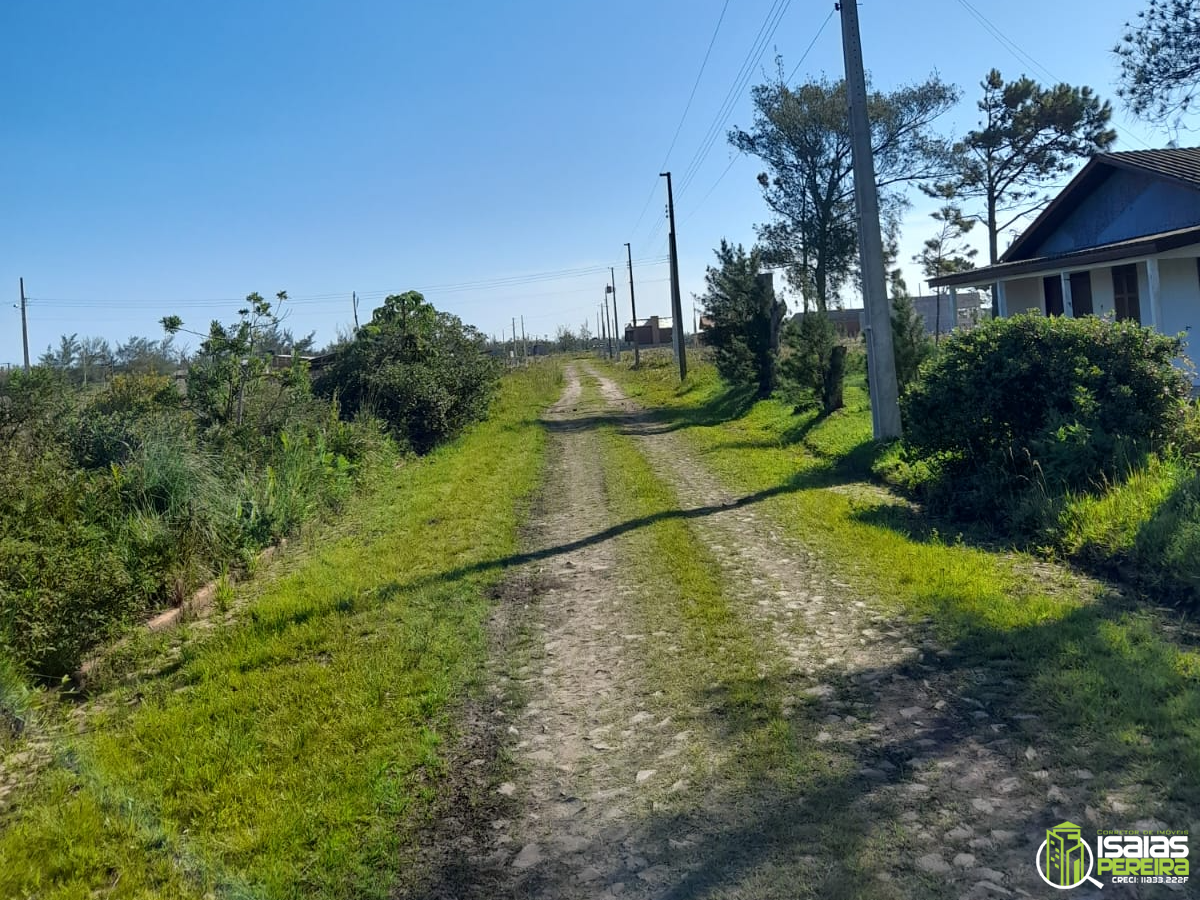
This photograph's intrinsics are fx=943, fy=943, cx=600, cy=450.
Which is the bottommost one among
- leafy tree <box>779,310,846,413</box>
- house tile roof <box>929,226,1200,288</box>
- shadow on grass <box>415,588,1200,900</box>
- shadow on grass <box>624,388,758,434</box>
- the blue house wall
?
shadow on grass <box>415,588,1200,900</box>

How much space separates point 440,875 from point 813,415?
47.8 ft

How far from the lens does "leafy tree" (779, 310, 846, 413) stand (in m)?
17.2

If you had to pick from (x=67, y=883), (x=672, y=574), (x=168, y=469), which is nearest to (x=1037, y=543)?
(x=672, y=574)

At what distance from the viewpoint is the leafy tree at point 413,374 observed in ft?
56.7

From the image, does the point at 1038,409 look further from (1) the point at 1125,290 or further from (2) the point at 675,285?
(2) the point at 675,285

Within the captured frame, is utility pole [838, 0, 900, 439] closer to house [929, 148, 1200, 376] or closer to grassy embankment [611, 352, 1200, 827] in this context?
grassy embankment [611, 352, 1200, 827]

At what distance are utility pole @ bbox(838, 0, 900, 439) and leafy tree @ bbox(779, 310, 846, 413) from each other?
4576 mm

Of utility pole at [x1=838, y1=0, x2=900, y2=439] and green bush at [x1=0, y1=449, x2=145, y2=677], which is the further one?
utility pole at [x1=838, y1=0, x2=900, y2=439]

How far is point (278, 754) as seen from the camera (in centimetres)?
446

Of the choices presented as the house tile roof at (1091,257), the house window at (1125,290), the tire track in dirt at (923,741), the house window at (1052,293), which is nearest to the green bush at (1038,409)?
the tire track in dirt at (923,741)

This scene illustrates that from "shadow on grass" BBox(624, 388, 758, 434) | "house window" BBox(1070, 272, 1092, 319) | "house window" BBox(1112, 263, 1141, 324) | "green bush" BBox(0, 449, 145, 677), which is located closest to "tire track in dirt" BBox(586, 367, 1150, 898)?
"green bush" BBox(0, 449, 145, 677)

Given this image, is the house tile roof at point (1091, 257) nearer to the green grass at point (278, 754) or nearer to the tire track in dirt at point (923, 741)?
the tire track in dirt at point (923, 741)

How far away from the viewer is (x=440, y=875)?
340cm

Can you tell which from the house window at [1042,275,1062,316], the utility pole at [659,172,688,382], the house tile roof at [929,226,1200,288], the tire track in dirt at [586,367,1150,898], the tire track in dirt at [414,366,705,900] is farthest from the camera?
the utility pole at [659,172,688,382]
